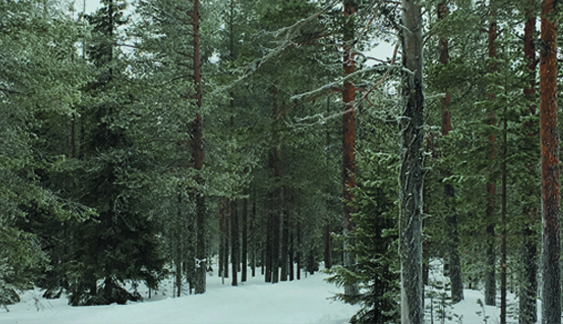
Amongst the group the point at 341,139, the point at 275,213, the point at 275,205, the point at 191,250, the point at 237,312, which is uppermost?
the point at 341,139

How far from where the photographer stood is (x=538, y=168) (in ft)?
31.6

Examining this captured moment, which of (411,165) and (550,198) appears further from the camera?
(550,198)

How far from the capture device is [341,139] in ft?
49.4

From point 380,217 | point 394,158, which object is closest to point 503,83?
point 394,158

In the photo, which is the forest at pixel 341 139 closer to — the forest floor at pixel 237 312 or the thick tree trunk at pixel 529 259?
the thick tree trunk at pixel 529 259

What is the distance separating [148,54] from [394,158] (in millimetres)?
10651

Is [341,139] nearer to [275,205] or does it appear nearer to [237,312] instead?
[237,312]

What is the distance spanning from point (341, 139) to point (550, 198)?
296 inches

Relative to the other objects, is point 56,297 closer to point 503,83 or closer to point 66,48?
point 66,48

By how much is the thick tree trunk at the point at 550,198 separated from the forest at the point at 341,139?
3 cm

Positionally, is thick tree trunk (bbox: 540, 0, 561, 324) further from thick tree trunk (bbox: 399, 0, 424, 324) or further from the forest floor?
thick tree trunk (bbox: 399, 0, 424, 324)

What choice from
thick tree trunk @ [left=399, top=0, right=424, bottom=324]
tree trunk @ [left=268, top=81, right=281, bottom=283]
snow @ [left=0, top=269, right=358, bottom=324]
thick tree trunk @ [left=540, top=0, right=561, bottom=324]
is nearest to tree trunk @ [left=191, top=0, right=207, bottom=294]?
snow @ [left=0, top=269, right=358, bottom=324]

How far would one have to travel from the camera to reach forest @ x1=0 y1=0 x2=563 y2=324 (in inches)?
248

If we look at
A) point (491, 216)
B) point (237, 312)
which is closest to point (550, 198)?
point (491, 216)
